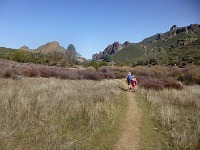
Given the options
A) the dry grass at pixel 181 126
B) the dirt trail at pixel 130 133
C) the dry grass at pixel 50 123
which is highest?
the dry grass at pixel 50 123

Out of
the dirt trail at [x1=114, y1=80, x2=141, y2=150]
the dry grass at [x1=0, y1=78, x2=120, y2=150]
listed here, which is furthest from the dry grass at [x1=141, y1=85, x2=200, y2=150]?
the dry grass at [x1=0, y1=78, x2=120, y2=150]

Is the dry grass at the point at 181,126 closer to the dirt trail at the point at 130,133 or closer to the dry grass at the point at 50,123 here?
the dirt trail at the point at 130,133

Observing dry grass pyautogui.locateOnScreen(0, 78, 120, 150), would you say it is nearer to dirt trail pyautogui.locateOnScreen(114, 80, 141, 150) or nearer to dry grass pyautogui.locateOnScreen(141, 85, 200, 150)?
dirt trail pyautogui.locateOnScreen(114, 80, 141, 150)

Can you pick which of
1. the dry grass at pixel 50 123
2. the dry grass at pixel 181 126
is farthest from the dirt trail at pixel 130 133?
the dry grass at pixel 181 126

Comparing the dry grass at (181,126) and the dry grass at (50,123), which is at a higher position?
the dry grass at (50,123)

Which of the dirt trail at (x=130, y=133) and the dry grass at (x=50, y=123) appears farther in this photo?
the dirt trail at (x=130, y=133)

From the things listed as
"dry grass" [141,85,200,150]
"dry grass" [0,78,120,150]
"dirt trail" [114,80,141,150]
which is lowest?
"dirt trail" [114,80,141,150]

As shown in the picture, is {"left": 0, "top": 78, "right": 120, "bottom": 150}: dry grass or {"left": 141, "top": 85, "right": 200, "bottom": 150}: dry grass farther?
{"left": 141, "top": 85, "right": 200, "bottom": 150}: dry grass

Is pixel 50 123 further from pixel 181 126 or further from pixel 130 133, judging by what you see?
pixel 181 126

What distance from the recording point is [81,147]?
6.08 metres

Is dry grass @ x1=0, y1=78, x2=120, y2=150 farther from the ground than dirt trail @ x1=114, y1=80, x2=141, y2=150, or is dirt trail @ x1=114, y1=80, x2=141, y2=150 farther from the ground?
dry grass @ x1=0, y1=78, x2=120, y2=150

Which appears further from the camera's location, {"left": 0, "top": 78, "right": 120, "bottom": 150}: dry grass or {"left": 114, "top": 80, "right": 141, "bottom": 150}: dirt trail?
{"left": 114, "top": 80, "right": 141, "bottom": 150}: dirt trail

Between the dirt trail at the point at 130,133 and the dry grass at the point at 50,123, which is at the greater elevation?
the dry grass at the point at 50,123

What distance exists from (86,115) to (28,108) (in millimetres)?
2350
